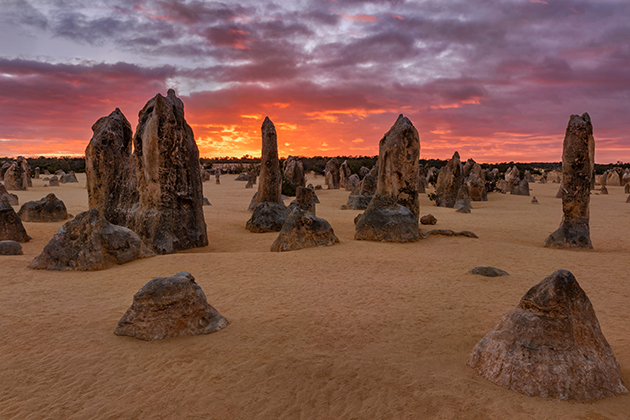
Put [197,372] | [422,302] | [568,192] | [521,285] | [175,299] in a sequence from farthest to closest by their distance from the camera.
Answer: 1. [568,192]
2. [521,285]
3. [422,302]
4. [175,299]
5. [197,372]

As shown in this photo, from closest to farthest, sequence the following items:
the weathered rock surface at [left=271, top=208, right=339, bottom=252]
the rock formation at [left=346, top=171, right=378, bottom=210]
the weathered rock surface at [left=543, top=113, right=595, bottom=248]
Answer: the weathered rock surface at [left=271, top=208, right=339, bottom=252]
the weathered rock surface at [left=543, top=113, right=595, bottom=248]
the rock formation at [left=346, top=171, right=378, bottom=210]

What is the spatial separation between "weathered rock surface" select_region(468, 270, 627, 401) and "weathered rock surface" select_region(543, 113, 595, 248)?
27.5 ft

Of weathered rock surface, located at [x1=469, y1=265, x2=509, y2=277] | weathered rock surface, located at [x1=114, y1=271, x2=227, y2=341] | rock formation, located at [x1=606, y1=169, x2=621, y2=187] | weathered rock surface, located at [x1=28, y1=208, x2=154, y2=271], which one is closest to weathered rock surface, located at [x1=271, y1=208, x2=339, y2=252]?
weathered rock surface, located at [x1=28, y1=208, x2=154, y2=271]

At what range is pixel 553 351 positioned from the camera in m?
3.44

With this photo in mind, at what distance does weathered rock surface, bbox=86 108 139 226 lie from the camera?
38.8ft

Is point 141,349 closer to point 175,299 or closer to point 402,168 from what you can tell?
point 175,299

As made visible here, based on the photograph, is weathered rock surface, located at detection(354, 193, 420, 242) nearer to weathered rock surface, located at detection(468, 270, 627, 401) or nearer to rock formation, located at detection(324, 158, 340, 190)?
weathered rock surface, located at detection(468, 270, 627, 401)

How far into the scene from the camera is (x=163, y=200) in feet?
34.2

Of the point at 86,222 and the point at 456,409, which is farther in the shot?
the point at 86,222

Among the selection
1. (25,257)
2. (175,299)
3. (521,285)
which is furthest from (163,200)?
(521,285)

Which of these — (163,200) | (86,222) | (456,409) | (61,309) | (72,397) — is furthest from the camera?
(163,200)

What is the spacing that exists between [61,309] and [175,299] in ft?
6.84

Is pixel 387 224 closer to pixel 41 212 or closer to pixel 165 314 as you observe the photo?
pixel 165 314

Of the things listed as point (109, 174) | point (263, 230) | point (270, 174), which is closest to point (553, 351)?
point (263, 230)
